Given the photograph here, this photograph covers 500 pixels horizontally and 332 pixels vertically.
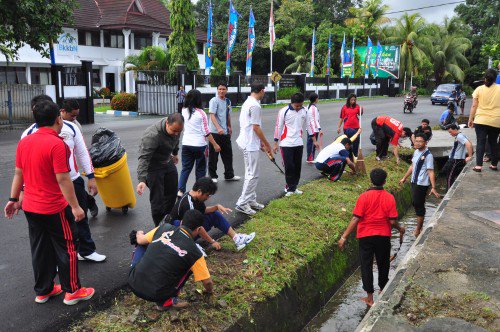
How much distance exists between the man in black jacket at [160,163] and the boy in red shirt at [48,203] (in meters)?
1.22

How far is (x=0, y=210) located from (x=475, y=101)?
813 centimetres

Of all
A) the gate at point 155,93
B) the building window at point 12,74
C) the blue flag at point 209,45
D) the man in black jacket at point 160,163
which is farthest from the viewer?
the building window at point 12,74

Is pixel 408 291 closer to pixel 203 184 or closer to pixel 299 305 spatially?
pixel 299 305

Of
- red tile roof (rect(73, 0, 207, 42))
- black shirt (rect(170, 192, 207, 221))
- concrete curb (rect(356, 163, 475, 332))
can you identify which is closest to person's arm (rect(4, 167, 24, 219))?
black shirt (rect(170, 192, 207, 221))

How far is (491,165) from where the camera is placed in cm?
923

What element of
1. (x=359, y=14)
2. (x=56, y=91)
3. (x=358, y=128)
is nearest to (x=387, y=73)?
(x=359, y=14)

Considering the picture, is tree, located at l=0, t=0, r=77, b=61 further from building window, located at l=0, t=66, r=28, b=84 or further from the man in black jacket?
building window, located at l=0, t=66, r=28, b=84

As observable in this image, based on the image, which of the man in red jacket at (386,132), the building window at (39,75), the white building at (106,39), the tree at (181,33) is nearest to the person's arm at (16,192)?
the man in red jacket at (386,132)

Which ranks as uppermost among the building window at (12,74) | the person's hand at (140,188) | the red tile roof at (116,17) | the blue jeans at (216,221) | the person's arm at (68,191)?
the red tile roof at (116,17)

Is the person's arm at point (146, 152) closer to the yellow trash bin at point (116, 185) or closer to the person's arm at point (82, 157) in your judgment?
the person's arm at point (82, 157)

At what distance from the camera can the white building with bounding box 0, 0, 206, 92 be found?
3209 cm

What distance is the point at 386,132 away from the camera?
11156 millimetres

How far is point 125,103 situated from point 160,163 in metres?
20.4

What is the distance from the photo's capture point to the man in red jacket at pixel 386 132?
35.6 feet
